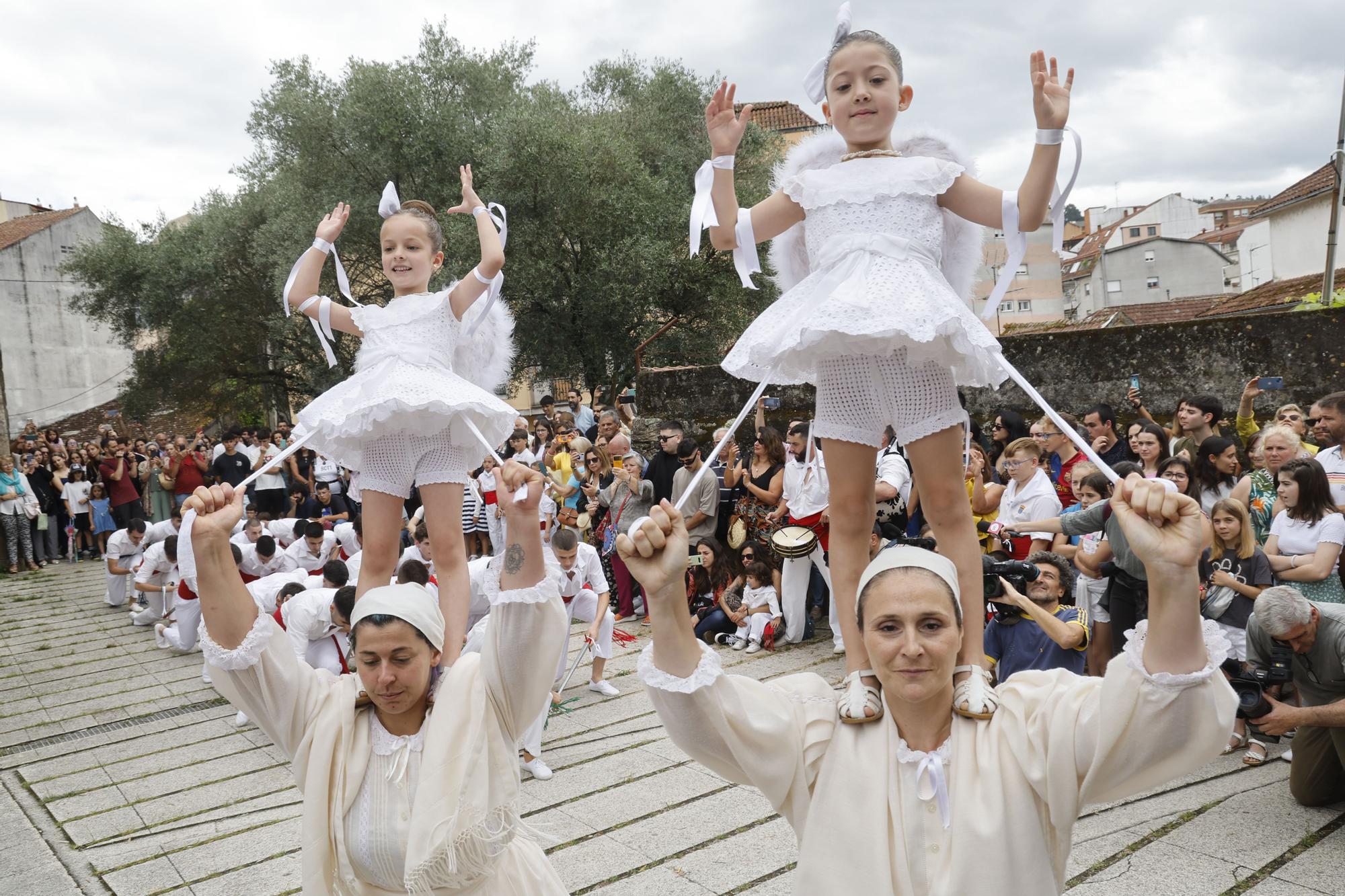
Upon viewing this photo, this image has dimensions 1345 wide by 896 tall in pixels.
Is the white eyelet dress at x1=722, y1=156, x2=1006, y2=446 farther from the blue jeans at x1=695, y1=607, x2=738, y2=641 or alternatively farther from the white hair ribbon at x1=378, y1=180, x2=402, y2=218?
the blue jeans at x1=695, y1=607, x2=738, y2=641

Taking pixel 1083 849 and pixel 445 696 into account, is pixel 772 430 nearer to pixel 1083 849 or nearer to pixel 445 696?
pixel 1083 849

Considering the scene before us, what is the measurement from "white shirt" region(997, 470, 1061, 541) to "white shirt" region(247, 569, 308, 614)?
5.49m

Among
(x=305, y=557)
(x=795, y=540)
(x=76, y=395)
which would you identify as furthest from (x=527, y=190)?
(x=76, y=395)

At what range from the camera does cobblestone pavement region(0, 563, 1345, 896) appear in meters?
3.96

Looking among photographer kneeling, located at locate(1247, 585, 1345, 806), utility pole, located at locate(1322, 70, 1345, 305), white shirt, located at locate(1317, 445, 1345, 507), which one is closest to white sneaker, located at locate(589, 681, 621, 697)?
photographer kneeling, located at locate(1247, 585, 1345, 806)

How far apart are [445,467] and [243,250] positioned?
837 inches

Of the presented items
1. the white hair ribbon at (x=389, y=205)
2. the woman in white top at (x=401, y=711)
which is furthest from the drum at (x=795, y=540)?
the woman in white top at (x=401, y=711)

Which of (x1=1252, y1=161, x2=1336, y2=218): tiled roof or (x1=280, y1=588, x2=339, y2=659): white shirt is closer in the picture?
(x1=280, y1=588, x2=339, y2=659): white shirt

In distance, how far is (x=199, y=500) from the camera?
2.42m

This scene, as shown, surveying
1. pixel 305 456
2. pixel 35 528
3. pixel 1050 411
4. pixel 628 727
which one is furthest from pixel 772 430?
pixel 35 528

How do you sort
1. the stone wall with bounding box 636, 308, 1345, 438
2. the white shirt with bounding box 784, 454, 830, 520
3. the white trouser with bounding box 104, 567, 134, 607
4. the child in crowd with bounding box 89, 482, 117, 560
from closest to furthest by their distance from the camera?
1. the white shirt with bounding box 784, 454, 830, 520
2. the stone wall with bounding box 636, 308, 1345, 438
3. the white trouser with bounding box 104, 567, 134, 607
4. the child in crowd with bounding box 89, 482, 117, 560

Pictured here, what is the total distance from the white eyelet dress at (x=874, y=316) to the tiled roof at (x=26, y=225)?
31116mm

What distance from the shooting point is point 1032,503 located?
6395 millimetres

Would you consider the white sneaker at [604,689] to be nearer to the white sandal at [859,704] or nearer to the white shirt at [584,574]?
the white shirt at [584,574]
